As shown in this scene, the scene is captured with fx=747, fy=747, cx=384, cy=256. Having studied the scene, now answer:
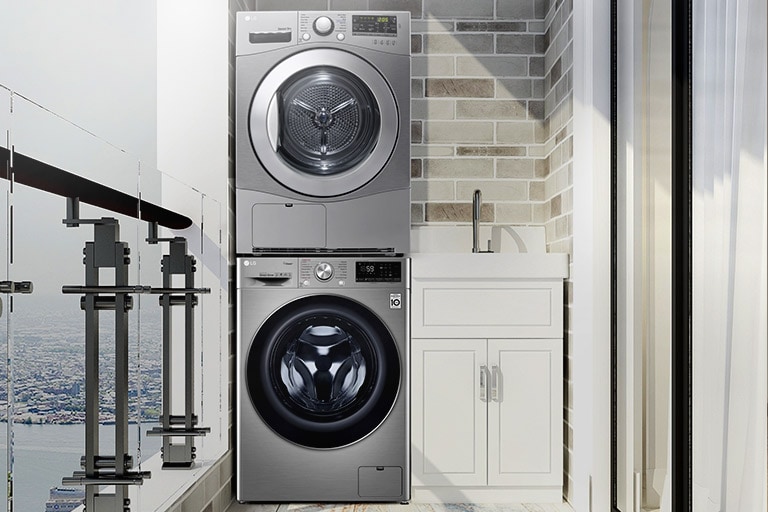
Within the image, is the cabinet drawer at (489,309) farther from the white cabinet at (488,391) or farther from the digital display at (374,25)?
the digital display at (374,25)

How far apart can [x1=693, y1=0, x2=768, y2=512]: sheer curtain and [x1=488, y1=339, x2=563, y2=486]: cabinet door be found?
96 cm

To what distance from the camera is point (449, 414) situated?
2.93 metres

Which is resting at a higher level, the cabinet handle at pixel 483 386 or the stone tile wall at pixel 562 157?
the stone tile wall at pixel 562 157

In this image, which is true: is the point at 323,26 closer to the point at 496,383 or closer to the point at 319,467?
the point at 496,383

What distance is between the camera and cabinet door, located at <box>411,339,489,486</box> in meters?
2.92

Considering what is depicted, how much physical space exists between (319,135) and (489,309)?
3.18ft

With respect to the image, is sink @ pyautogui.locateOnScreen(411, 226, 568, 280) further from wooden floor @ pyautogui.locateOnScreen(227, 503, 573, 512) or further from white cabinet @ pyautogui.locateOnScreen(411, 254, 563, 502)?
wooden floor @ pyautogui.locateOnScreen(227, 503, 573, 512)

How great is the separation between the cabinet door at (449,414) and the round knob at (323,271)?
0.45 m

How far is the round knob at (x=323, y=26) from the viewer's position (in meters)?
3.00

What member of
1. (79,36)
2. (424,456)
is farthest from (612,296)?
(79,36)

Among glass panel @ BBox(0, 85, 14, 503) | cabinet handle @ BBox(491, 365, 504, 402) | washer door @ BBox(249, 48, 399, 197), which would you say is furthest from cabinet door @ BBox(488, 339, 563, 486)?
glass panel @ BBox(0, 85, 14, 503)

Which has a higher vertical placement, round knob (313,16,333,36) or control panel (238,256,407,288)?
round knob (313,16,333,36)

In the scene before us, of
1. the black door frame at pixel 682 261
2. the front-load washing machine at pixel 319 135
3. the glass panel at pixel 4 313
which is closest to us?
the glass panel at pixel 4 313

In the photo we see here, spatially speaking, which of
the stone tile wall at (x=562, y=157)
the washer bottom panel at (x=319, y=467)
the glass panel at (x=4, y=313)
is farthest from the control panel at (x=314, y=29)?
the glass panel at (x=4, y=313)
